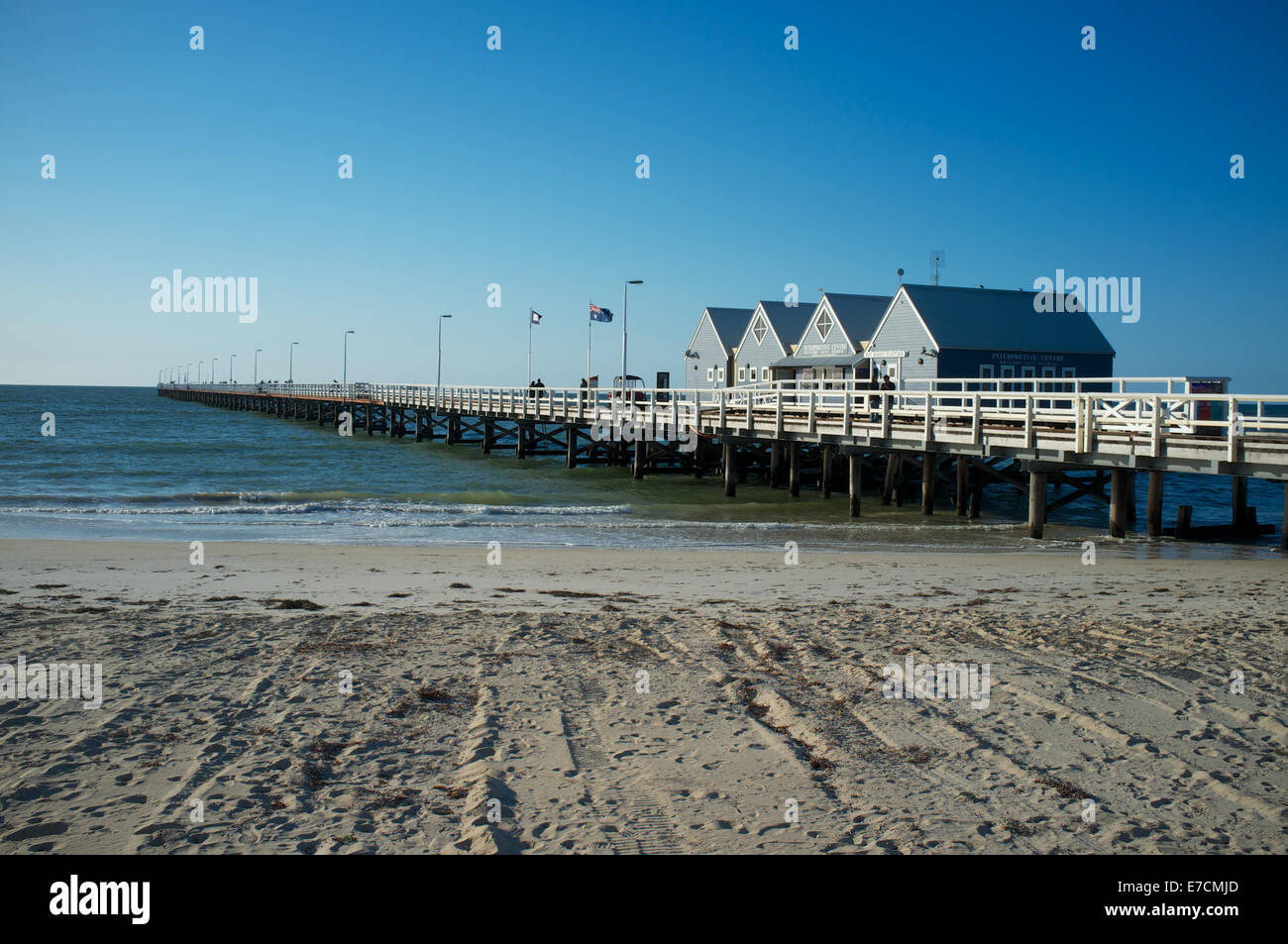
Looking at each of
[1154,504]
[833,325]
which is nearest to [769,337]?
[833,325]

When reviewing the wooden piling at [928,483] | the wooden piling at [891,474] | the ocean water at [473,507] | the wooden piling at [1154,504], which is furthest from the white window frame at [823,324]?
the wooden piling at [1154,504]

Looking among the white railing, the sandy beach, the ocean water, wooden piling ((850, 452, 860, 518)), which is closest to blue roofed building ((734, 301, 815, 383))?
the white railing

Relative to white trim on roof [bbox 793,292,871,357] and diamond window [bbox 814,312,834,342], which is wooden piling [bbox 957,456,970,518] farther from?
diamond window [bbox 814,312,834,342]

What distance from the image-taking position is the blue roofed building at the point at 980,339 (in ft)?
112

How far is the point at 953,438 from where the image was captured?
66.6 ft

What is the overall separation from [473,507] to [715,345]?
97.1 feet

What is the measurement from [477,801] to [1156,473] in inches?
661

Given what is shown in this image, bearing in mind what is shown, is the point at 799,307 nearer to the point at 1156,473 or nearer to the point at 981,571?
the point at 1156,473

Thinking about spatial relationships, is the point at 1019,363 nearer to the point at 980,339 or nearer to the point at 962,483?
the point at 980,339

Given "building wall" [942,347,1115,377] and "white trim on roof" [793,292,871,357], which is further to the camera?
"white trim on roof" [793,292,871,357]

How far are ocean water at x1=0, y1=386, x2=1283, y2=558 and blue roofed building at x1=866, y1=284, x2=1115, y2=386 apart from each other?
5581 mm

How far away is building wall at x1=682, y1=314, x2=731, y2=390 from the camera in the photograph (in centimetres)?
4944
